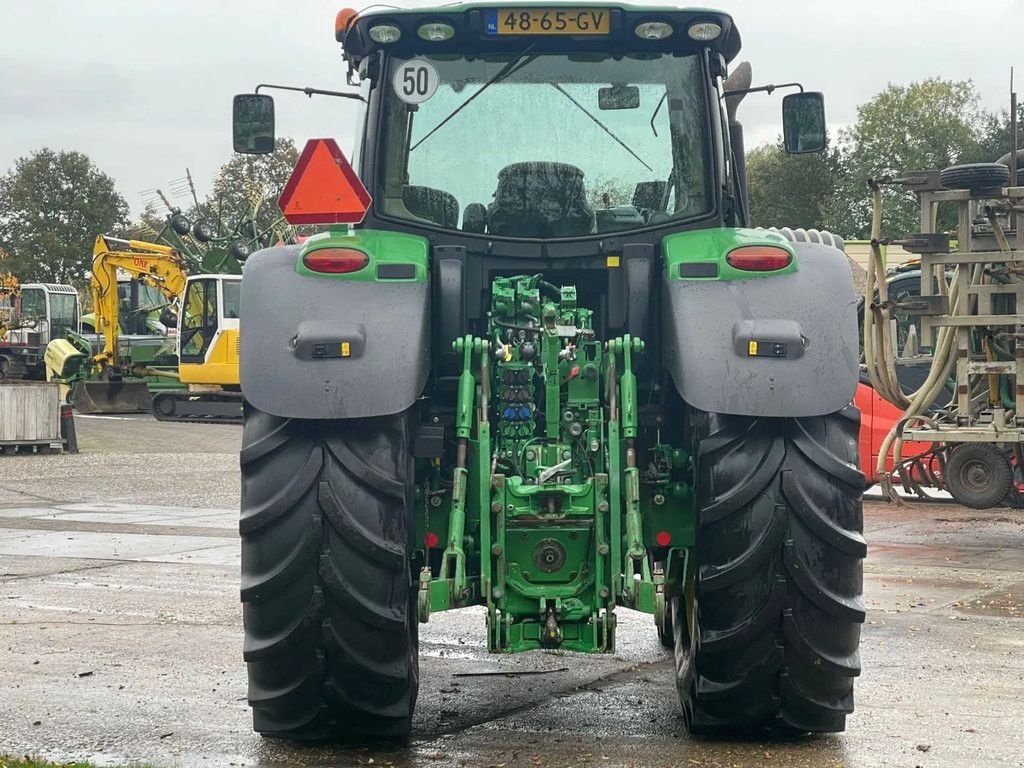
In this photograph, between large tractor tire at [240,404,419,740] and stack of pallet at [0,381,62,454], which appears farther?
stack of pallet at [0,381,62,454]

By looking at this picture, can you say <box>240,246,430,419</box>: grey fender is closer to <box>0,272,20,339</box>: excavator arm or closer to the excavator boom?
the excavator boom

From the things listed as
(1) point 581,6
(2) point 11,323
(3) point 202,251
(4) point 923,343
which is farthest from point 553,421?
(2) point 11,323

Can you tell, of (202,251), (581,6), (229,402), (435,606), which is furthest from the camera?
(202,251)

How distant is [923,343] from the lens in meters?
11.9

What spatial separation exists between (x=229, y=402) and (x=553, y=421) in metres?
24.8

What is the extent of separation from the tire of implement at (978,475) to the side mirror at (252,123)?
9122 millimetres

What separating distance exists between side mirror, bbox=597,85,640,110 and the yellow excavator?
2242cm

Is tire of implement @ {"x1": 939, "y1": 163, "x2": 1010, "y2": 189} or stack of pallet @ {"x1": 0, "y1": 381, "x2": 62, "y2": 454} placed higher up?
tire of implement @ {"x1": 939, "y1": 163, "x2": 1010, "y2": 189}

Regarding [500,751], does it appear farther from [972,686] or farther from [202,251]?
[202,251]

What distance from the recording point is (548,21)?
5703 millimetres

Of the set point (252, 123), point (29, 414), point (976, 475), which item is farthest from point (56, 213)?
point (252, 123)

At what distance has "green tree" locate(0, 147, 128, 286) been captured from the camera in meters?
62.3

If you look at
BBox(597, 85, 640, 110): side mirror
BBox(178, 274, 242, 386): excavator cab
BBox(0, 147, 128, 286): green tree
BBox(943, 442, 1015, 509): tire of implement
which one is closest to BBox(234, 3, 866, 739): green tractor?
BBox(597, 85, 640, 110): side mirror

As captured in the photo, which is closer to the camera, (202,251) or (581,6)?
(581,6)
